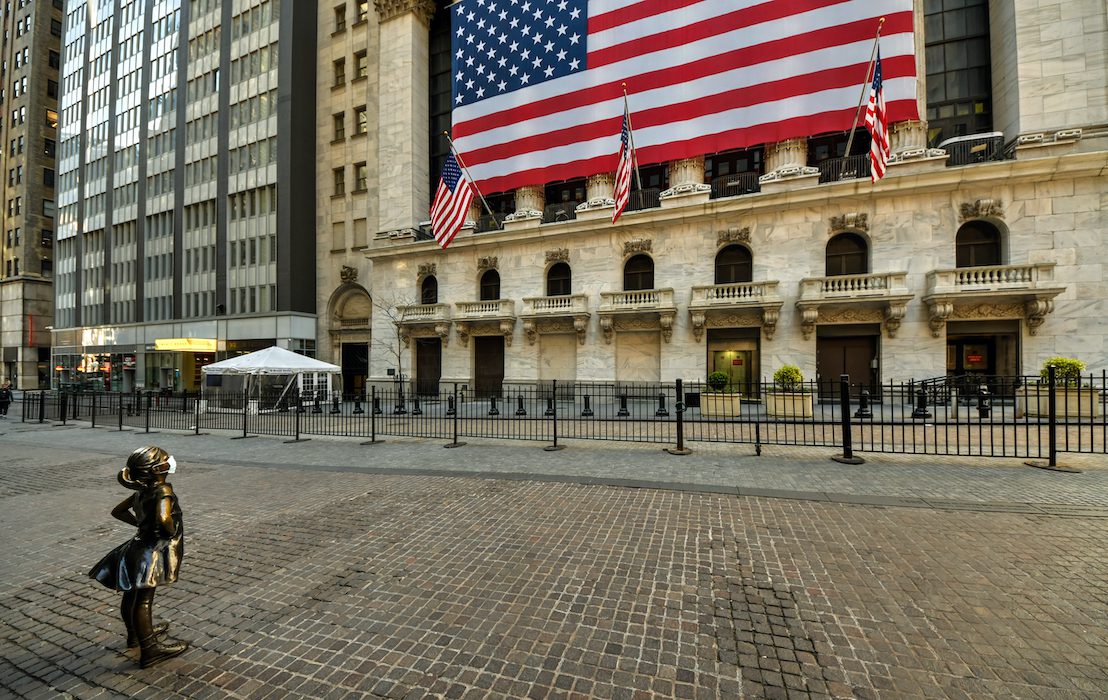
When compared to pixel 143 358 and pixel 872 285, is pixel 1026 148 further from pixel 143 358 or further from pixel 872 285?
pixel 143 358

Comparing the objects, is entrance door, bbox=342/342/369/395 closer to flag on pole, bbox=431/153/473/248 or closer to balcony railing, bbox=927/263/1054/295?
flag on pole, bbox=431/153/473/248

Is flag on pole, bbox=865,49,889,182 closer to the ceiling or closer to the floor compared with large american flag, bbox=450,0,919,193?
closer to the floor

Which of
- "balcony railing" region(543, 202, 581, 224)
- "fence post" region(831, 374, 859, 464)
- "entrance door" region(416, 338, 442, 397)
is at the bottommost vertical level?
"fence post" region(831, 374, 859, 464)

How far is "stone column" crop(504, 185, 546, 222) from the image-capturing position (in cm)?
2478

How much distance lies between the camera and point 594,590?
3725 millimetres

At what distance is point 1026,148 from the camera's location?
1725 cm

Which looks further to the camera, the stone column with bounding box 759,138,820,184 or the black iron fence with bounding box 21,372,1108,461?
the stone column with bounding box 759,138,820,184

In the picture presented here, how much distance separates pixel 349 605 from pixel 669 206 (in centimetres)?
2177

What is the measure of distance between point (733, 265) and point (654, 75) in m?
10.2

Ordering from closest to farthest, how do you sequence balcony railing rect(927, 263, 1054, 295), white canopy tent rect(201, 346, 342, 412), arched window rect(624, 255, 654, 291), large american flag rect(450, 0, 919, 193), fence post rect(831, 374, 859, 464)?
fence post rect(831, 374, 859, 464) → white canopy tent rect(201, 346, 342, 412) → balcony railing rect(927, 263, 1054, 295) → large american flag rect(450, 0, 919, 193) → arched window rect(624, 255, 654, 291)

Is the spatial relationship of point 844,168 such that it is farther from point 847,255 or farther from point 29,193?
point 29,193

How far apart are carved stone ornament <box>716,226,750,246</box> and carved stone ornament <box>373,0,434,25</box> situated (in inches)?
990

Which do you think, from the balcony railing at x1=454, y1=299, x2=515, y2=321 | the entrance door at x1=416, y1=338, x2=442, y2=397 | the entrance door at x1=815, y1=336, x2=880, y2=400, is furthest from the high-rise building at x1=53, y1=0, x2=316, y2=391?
the entrance door at x1=815, y1=336, x2=880, y2=400

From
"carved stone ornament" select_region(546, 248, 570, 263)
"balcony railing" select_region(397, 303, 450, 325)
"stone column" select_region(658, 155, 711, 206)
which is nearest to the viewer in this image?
A: "stone column" select_region(658, 155, 711, 206)
